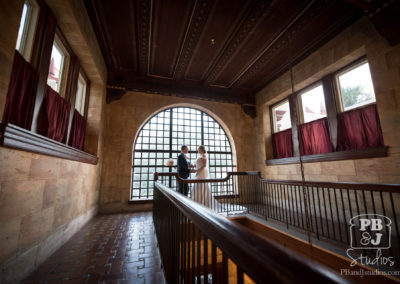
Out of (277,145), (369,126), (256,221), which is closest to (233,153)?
(277,145)

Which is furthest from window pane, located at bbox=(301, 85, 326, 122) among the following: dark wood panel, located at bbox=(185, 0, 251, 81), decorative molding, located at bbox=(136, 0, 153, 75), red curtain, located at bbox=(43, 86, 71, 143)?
red curtain, located at bbox=(43, 86, 71, 143)

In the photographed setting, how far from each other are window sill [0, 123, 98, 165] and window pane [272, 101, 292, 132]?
7.01 meters

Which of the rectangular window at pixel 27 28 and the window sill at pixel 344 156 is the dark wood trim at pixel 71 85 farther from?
the window sill at pixel 344 156

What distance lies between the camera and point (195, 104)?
26.0ft

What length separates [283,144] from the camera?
7070 millimetres

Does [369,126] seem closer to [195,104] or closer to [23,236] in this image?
[195,104]

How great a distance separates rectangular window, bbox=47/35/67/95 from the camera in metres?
3.67

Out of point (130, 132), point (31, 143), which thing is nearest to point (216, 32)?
point (130, 132)

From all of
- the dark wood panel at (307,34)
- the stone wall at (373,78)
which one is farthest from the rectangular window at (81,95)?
the stone wall at (373,78)

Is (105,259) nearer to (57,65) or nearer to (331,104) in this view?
(57,65)

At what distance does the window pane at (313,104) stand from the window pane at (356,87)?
1.88 ft

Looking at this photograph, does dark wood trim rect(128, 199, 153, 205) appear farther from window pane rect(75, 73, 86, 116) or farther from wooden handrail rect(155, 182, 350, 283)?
wooden handrail rect(155, 182, 350, 283)

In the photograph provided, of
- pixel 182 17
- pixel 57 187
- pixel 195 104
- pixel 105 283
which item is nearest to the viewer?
pixel 105 283

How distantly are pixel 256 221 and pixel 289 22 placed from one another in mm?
5219
